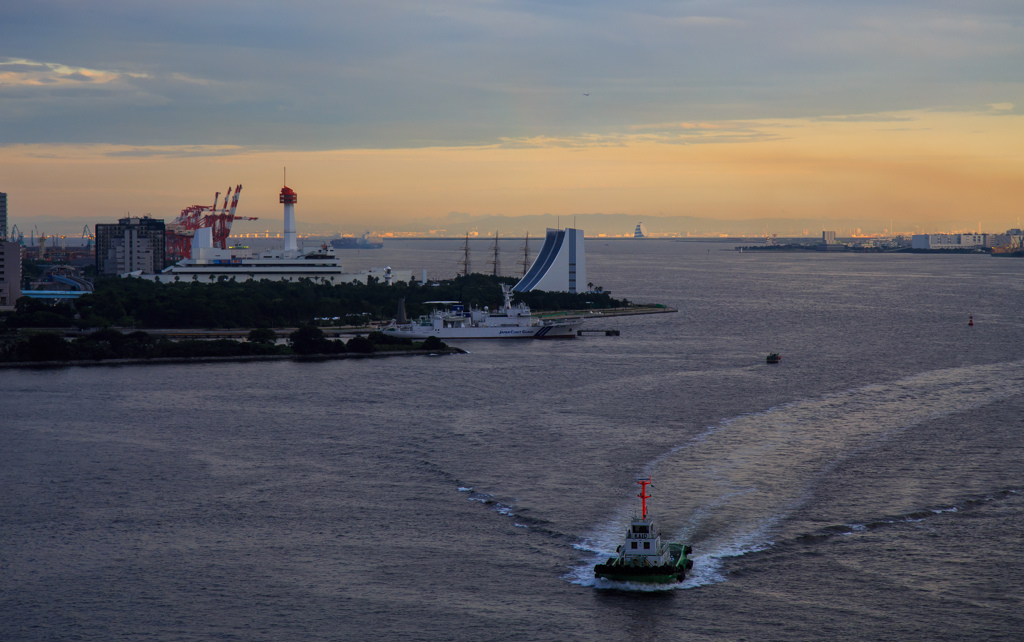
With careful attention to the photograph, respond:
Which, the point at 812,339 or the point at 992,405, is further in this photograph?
the point at 812,339

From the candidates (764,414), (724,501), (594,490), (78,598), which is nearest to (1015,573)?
(724,501)

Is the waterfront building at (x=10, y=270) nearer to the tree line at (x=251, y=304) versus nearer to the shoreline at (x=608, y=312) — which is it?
the tree line at (x=251, y=304)

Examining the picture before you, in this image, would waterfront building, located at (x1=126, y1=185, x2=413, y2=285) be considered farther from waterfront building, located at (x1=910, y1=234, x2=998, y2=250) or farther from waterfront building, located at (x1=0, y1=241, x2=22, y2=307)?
waterfront building, located at (x1=910, y1=234, x2=998, y2=250)

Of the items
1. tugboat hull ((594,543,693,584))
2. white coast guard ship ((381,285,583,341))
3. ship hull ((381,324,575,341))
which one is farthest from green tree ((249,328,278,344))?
tugboat hull ((594,543,693,584))

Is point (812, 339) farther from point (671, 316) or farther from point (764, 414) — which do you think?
point (764, 414)

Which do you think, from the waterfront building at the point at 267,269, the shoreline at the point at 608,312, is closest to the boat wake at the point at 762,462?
the shoreline at the point at 608,312

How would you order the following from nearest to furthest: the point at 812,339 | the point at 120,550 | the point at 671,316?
the point at 120,550 → the point at 812,339 → the point at 671,316

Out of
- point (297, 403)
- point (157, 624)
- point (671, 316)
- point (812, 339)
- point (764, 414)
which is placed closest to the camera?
point (157, 624)
